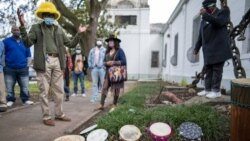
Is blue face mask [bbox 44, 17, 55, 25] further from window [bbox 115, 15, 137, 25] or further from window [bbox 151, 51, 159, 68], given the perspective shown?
window [bbox 115, 15, 137, 25]

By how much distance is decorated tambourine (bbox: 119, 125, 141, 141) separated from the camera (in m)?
4.63

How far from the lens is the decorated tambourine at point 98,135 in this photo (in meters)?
4.66

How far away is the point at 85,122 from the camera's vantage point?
21.1ft

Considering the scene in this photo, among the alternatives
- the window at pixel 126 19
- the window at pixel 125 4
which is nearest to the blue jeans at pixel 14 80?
the window at pixel 126 19

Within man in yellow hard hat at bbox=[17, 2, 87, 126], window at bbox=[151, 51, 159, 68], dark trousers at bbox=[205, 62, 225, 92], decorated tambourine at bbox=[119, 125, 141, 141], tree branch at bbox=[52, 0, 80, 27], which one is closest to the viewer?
decorated tambourine at bbox=[119, 125, 141, 141]

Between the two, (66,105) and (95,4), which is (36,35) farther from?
(95,4)

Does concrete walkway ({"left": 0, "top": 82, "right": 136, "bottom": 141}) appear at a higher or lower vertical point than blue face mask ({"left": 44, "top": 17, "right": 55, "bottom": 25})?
lower

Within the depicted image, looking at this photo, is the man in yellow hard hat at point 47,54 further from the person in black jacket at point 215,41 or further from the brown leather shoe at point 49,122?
the person in black jacket at point 215,41

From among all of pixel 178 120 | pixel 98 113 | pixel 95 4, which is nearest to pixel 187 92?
pixel 98 113

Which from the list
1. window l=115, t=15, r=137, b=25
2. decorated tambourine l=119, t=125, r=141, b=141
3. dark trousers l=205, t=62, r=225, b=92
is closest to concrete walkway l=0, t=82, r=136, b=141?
decorated tambourine l=119, t=125, r=141, b=141

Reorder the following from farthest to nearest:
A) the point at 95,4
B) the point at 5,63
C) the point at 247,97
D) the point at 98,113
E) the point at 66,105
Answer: the point at 95,4
the point at 66,105
the point at 5,63
the point at 98,113
the point at 247,97

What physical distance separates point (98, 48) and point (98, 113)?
2.58 m

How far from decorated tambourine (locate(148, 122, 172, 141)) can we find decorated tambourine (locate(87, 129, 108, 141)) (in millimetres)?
630

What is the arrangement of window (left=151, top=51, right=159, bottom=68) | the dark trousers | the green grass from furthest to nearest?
window (left=151, top=51, right=159, bottom=68) < the dark trousers < the green grass
